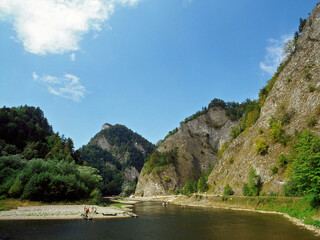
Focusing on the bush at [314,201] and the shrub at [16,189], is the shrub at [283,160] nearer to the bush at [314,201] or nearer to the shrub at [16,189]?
the bush at [314,201]

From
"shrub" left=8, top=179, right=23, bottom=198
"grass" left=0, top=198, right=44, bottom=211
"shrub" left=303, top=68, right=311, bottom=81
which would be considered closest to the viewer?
"grass" left=0, top=198, right=44, bottom=211

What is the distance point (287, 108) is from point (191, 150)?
254 ft

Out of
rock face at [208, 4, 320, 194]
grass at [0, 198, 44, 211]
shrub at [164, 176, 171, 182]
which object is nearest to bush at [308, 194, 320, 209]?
rock face at [208, 4, 320, 194]

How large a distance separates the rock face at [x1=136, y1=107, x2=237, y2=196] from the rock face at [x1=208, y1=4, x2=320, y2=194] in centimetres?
4763

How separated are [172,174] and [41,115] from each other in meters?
88.2

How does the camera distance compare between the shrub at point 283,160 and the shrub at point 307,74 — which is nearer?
the shrub at point 283,160

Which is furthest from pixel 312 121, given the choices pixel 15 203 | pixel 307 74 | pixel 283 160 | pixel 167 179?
pixel 167 179

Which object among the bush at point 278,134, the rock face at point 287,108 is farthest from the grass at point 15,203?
the bush at point 278,134

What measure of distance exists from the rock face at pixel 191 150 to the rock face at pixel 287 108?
156 ft

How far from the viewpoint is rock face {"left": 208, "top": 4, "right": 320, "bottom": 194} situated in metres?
50.1

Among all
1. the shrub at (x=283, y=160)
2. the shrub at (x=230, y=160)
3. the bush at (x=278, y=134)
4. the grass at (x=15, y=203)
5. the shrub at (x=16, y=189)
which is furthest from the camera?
the shrub at (x=230, y=160)

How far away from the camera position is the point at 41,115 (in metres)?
127

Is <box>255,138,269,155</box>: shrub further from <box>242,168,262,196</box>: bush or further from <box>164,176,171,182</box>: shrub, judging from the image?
<box>164,176,171,182</box>: shrub

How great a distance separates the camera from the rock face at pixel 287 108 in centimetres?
5006
